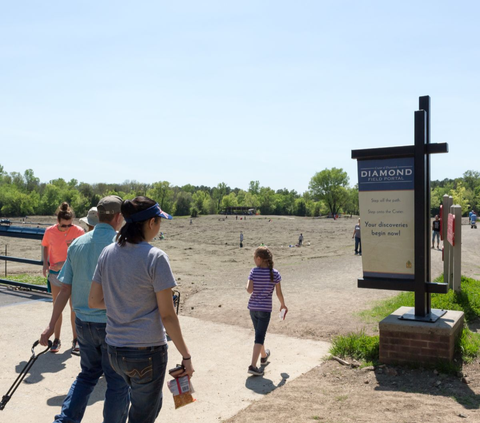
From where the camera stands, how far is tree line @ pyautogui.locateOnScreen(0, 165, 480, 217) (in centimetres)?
10538

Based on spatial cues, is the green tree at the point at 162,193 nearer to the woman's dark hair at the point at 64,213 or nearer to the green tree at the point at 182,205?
the green tree at the point at 182,205

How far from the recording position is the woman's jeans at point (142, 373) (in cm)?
285

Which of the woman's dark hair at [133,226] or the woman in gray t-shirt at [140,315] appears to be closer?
the woman in gray t-shirt at [140,315]

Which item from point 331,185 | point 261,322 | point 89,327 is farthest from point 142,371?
point 331,185

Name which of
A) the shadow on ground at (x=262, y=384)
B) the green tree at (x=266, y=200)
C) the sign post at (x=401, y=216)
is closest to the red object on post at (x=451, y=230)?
the sign post at (x=401, y=216)

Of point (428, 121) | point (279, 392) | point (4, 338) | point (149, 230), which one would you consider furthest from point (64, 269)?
point (428, 121)

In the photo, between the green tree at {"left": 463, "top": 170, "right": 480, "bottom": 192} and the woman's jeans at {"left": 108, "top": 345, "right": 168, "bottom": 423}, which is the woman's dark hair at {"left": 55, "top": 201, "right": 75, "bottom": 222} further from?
the green tree at {"left": 463, "top": 170, "right": 480, "bottom": 192}

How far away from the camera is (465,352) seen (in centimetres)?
552

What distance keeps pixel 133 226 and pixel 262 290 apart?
9.39 feet

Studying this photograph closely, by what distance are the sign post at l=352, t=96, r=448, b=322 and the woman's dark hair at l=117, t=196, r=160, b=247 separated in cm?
356

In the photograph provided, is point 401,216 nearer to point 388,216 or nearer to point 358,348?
point 388,216

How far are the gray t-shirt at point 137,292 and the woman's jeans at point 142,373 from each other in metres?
0.05

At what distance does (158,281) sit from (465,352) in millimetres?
4238

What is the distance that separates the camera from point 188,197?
432ft
